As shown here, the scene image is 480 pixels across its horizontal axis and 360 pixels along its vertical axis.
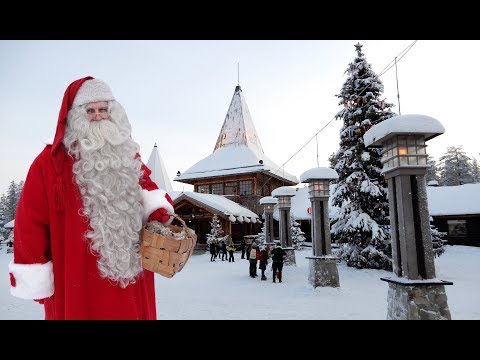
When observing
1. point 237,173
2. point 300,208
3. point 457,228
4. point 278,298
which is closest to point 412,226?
point 278,298

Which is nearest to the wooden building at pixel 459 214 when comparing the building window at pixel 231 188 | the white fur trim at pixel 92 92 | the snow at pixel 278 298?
A: the snow at pixel 278 298

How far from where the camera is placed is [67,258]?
2176 millimetres

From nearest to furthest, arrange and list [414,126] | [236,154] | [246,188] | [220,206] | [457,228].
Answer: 1. [414,126]
2. [457,228]
3. [220,206]
4. [246,188]
5. [236,154]

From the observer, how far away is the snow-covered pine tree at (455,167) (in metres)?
Answer: 42.0

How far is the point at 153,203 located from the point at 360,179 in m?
12.3

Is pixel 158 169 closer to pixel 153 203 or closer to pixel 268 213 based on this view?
pixel 268 213

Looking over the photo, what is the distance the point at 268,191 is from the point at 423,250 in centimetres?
2560

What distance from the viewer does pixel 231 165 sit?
96.0 ft

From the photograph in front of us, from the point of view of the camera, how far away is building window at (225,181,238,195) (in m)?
29.3

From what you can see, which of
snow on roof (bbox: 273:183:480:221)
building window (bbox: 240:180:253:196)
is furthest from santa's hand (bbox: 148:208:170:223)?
building window (bbox: 240:180:253:196)

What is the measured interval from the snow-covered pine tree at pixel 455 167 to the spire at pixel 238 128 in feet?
89.6

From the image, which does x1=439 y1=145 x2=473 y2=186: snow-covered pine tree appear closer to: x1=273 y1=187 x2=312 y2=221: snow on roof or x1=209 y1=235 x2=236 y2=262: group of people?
x1=273 y1=187 x2=312 y2=221: snow on roof

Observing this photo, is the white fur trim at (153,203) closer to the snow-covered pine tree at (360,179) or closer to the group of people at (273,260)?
the group of people at (273,260)
